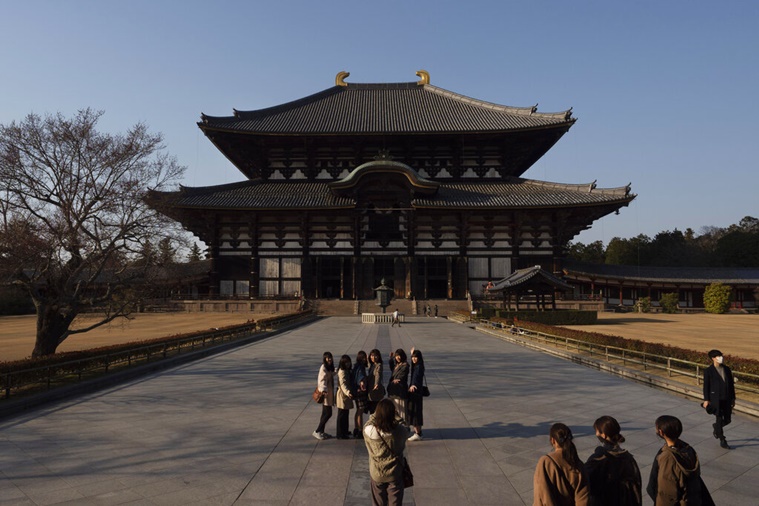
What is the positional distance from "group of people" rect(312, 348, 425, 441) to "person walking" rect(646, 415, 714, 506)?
334 centimetres

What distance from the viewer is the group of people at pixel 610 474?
125 inches

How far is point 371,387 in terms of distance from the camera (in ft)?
21.1

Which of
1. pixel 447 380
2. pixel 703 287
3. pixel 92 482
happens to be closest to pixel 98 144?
pixel 92 482

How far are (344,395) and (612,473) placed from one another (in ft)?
13.6

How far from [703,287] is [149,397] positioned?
5144cm

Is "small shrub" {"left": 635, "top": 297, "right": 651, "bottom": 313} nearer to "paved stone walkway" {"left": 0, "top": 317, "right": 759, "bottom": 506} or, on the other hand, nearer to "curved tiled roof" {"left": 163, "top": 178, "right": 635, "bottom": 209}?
"curved tiled roof" {"left": 163, "top": 178, "right": 635, "bottom": 209}

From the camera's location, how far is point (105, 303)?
13953 mm

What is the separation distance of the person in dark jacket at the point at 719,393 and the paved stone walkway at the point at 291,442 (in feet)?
1.38

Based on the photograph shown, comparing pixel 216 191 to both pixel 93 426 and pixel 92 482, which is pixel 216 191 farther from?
pixel 92 482

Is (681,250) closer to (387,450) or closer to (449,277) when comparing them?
(449,277)

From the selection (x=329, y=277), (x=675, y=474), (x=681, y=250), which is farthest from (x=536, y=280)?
(x=681, y=250)

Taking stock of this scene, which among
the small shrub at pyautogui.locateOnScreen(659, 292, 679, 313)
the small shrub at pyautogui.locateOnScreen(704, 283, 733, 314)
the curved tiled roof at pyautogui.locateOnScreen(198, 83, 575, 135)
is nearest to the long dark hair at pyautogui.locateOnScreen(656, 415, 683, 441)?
the curved tiled roof at pyautogui.locateOnScreen(198, 83, 575, 135)

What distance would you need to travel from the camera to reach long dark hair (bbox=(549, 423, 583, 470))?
3.18 metres

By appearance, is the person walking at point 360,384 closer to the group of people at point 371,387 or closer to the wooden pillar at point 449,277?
the group of people at point 371,387
